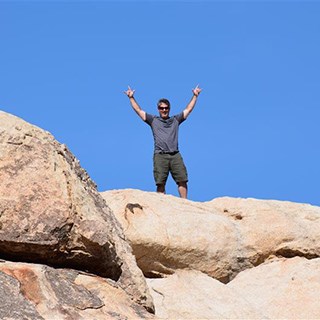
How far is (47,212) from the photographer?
26.5 feet

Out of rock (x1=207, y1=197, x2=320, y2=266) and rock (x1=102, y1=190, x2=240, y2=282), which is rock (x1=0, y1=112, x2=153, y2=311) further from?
rock (x1=207, y1=197, x2=320, y2=266)

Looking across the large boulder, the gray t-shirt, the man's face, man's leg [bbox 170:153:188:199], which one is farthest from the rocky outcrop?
the man's face

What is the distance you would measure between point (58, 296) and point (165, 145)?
953 cm

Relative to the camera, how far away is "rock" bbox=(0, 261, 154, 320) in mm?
7250

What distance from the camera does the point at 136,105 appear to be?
56.5 feet

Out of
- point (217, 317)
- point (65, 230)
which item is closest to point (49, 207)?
point (65, 230)

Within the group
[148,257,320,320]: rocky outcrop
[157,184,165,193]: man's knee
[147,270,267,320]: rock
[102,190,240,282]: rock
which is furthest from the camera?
[157,184,165,193]: man's knee

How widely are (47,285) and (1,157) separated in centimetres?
152

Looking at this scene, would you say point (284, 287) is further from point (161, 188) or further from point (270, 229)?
point (161, 188)

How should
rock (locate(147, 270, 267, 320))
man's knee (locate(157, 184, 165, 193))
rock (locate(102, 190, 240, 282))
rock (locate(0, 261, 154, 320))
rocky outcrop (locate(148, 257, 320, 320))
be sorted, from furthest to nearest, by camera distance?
man's knee (locate(157, 184, 165, 193)) < rock (locate(102, 190, 240, 282)) < rocky outcrop (locate(148, 257, 320, 320)) < rock (locate(147, 270, 267, 320)) < rock (locate(0, 261, 154, 320))

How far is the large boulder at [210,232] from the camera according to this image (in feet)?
49.3

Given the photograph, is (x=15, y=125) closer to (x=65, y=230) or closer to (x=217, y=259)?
(x=65, y=230)

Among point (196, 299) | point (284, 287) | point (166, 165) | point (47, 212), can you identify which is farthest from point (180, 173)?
point (47, 212)

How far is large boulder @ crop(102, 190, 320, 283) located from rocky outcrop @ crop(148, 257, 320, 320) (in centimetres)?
27
